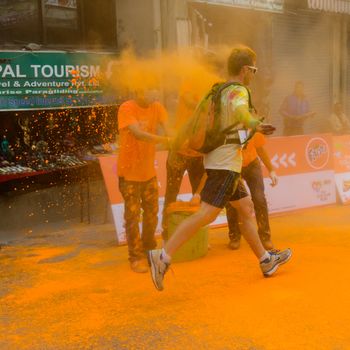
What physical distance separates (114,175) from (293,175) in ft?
10.1

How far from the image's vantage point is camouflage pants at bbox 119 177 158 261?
233 inches

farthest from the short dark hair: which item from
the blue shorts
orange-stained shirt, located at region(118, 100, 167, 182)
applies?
orange-stained shirt, located at region(118, 100, 167, 182)

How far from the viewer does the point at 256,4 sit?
12977 millimetres

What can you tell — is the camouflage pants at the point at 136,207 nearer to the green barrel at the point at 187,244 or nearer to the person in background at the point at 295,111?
the green barrel at the point at 187,244

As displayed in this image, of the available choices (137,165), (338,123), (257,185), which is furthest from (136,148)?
(338,123)

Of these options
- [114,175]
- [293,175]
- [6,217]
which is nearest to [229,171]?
[114,175]

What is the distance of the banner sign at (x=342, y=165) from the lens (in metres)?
9.50

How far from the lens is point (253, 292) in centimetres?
500

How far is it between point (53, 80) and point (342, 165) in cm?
507

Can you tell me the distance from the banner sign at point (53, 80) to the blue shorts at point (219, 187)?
5619 millimetres

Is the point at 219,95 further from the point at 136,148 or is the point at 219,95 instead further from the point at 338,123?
the point at 338,123

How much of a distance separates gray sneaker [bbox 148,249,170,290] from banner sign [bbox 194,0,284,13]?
840cm

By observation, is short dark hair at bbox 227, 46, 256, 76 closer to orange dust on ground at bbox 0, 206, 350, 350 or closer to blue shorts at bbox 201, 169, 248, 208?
blue shorts at bbox 201, 169, 248, 208

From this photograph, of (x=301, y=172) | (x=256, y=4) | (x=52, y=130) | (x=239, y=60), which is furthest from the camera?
(x=256, y=4)
